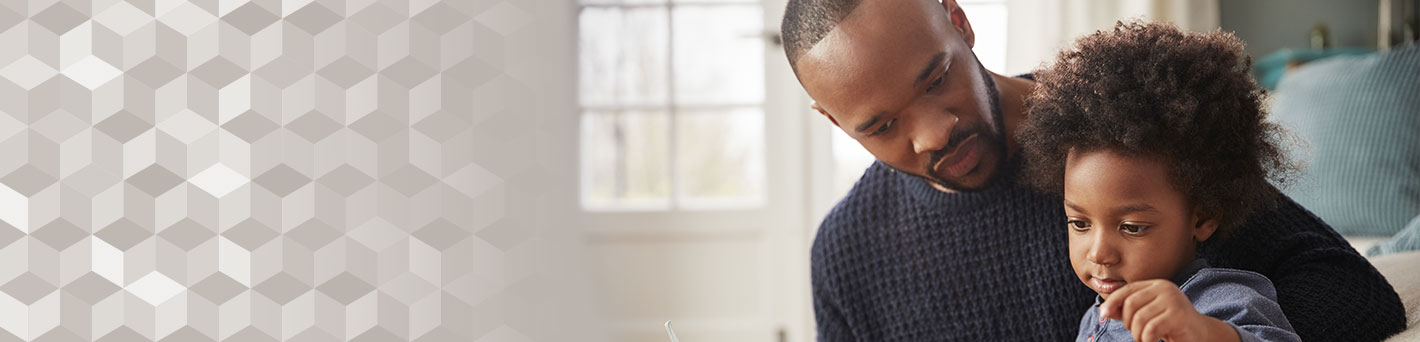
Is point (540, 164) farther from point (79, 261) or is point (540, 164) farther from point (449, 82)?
point (79, 261)

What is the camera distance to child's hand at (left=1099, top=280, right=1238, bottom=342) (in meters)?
0.39

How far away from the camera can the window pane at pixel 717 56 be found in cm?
241

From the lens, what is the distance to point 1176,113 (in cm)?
42

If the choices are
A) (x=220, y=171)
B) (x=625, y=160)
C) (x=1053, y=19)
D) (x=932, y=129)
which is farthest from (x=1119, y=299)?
(x=625, y=160)

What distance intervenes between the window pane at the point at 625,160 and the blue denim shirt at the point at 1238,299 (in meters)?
2.10

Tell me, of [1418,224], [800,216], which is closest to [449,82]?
[1418,224]

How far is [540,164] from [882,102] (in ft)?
0.57

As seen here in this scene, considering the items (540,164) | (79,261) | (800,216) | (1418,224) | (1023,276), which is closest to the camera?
(79,261)

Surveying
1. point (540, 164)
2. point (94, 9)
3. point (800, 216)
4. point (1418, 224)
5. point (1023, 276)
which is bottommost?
point (800, 216)

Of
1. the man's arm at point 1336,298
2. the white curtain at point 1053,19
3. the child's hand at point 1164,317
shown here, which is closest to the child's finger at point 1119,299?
the child's hand at point 1164,317

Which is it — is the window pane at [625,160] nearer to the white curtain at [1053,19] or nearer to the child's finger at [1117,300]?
the white curtain at [1053,19]

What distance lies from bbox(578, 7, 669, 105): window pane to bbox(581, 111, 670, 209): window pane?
5cm

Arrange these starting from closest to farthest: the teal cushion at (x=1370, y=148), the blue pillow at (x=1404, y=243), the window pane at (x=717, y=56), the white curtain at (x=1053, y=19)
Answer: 1. the blue pillow at (x=1404, y=243)
2. the teal cushion at (x=1370, y=148)
3. the white curtain at (x=1053, y=19)
4. the window pane at (x=717, y=56)

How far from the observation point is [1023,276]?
1.97 ft
